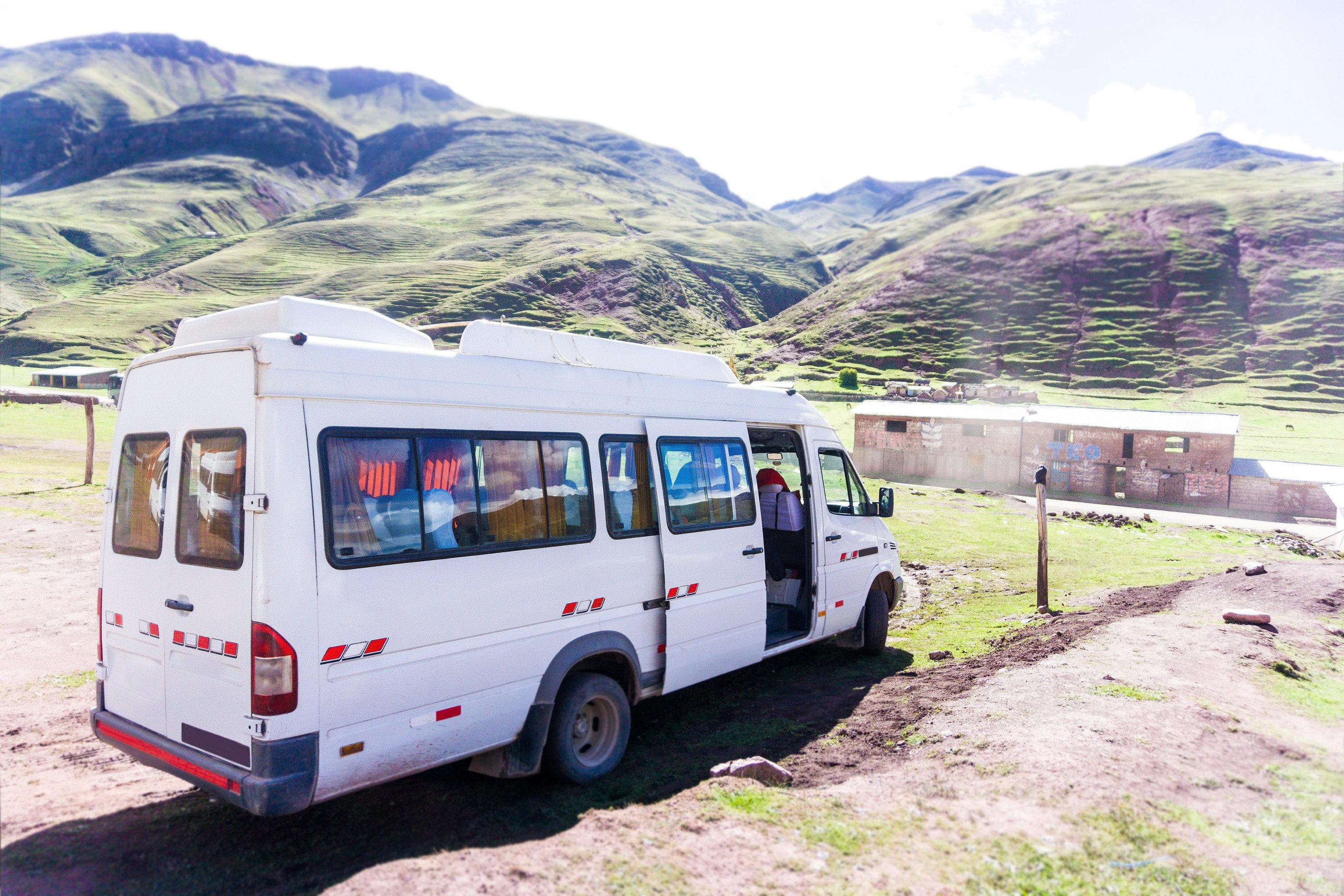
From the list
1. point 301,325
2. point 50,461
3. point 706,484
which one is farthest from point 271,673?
point 50,461

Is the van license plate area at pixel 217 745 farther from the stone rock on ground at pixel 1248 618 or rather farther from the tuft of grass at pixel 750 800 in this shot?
the stone rock on ground at pixel 1248 618

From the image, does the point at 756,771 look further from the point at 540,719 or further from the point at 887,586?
the point at 887,586

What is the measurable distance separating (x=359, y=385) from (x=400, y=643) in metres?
1.53

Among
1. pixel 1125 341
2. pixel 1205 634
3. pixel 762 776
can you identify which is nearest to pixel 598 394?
pixel 762 776

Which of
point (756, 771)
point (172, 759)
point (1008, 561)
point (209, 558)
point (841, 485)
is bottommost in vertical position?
point (1008, 561)

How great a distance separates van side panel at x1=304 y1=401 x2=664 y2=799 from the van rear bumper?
10 centimetres

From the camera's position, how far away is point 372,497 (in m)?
4.41

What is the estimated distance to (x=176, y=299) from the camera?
116750 mm

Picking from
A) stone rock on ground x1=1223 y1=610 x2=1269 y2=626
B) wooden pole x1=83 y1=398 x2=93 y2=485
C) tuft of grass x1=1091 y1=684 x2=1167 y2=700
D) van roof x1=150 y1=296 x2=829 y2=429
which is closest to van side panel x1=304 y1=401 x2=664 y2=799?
van roof x1=150 y1=296 x2=829 y2=429

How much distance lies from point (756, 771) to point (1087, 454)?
3462cm

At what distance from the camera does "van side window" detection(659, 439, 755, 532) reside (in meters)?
6.45

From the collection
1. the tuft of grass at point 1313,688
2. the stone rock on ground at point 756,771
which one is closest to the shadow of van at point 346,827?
the stone rock on ground at point 756,771

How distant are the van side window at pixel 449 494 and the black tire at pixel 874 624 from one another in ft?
15.3

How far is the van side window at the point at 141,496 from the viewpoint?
4691 mm
